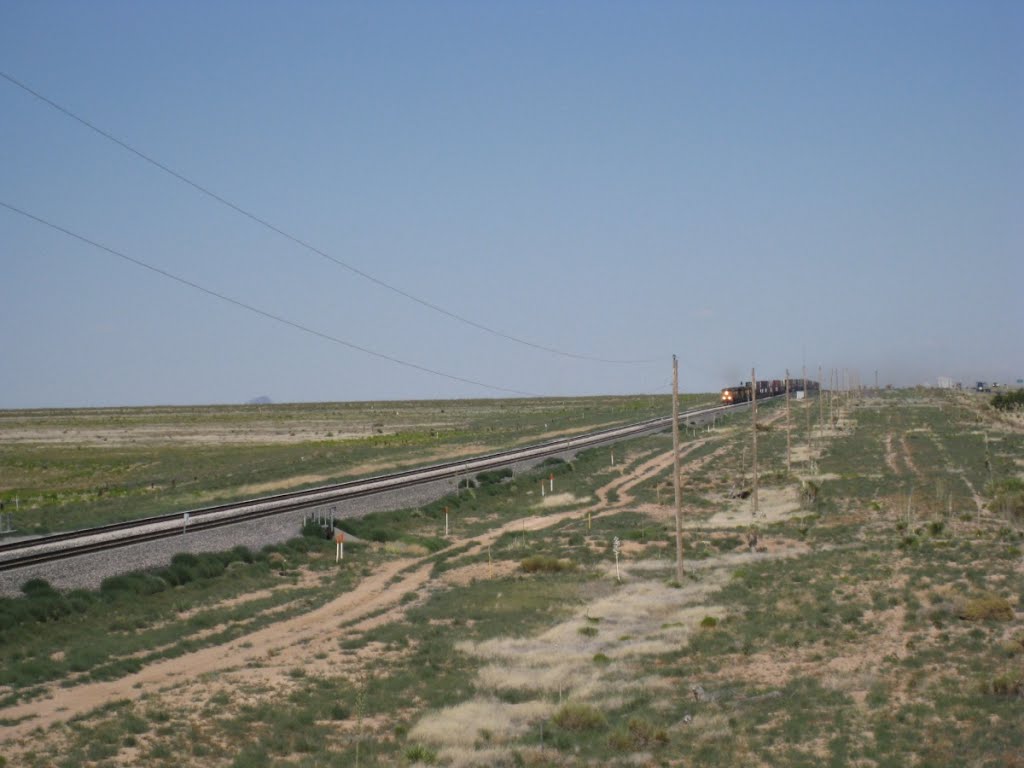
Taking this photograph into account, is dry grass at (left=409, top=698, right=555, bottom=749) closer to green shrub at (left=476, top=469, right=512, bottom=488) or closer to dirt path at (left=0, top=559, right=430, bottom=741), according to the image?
dirt path at (left=0, top=559, right=430, bottom=741)

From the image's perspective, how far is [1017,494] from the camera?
49188 mm

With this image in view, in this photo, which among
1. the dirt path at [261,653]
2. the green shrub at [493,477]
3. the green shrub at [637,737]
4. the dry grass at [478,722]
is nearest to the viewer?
the green shrub at [637,737]

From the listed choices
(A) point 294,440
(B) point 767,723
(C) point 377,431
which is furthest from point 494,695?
(C) point 377,431

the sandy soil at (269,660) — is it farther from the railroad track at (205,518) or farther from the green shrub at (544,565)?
the railroad track at (205,518)

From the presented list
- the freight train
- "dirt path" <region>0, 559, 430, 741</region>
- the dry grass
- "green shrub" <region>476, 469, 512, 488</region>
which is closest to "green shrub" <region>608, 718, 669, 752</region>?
the dry grass

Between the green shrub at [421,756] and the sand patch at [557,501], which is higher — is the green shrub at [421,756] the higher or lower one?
the lower one

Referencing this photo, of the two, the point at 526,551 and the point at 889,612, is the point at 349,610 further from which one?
the point at 889,612

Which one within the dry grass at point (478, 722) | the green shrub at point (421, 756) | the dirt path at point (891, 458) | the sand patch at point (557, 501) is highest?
the dirt path at point (891, 458)

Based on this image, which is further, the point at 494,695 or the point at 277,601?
the point at 277,601

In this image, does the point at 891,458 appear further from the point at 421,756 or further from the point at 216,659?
the point at 421,756

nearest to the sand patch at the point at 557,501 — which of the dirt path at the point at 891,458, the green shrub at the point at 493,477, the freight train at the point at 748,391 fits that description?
the green shrub at the point at 493,477

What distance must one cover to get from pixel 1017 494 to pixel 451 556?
2747 cm

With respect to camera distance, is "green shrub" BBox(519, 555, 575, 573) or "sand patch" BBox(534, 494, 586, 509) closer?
"green shrub" BBox(519, 555, 575, 573)

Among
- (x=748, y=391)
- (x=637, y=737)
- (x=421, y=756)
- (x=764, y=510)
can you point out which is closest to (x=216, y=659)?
(x=421, y=756)
